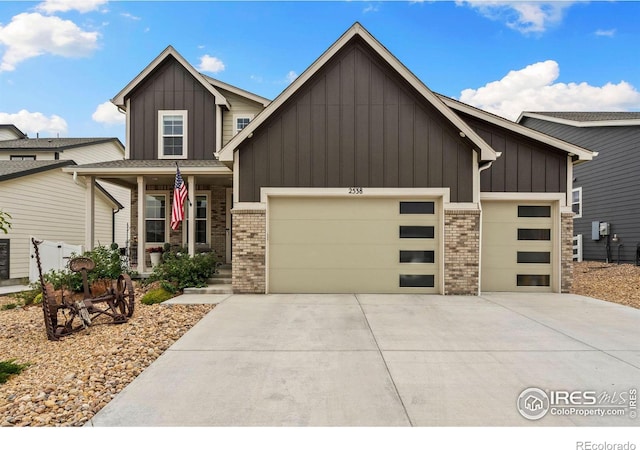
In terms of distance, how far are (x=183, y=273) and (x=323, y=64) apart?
6.52 meters

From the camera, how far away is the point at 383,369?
458cm

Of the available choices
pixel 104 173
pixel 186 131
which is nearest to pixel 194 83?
pixel 186 131

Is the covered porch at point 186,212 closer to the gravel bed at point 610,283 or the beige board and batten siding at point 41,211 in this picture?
the beige board and batten siding at point 41,211

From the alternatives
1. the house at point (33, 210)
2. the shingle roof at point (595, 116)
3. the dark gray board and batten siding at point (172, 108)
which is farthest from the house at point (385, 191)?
the shingle roof at point (595, 116)

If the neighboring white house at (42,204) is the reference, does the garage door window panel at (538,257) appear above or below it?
below

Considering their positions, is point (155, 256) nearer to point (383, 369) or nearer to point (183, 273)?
point (183, 273)

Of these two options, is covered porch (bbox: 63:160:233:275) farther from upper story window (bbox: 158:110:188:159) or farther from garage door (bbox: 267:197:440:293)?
garage door (bbox: 267:197:440:293)

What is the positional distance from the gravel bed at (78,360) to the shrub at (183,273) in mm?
1729

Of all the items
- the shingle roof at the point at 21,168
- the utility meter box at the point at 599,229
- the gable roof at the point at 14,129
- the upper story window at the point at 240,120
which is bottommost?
the utility meter box at the point at 599,229

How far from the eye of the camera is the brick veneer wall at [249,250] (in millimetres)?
9500

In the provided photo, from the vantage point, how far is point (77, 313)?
638 cm

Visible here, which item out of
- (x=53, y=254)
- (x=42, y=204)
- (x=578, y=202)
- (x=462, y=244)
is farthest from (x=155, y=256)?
(x=578, y=202)

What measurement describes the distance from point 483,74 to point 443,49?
4989mm

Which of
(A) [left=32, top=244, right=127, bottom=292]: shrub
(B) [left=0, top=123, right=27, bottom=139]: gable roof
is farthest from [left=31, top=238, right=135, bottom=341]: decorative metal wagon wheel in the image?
(B) [left=0, top=123, right=27, bottom=139]: gable roof
